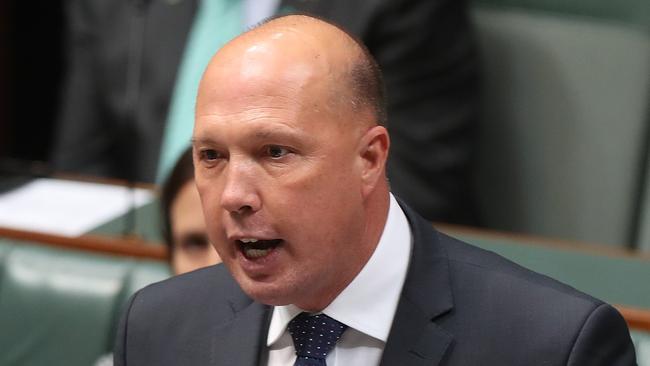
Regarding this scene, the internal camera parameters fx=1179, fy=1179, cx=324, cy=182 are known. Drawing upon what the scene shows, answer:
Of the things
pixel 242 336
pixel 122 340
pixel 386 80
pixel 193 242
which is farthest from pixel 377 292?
pixel 386 80

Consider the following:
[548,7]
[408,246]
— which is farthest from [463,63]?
[408,246]

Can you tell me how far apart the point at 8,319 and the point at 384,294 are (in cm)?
81

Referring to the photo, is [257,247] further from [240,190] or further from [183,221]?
[183,221]

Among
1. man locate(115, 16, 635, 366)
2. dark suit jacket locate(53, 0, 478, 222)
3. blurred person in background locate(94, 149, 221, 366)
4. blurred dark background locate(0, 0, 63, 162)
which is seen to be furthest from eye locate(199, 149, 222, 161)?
blurred dark background locate(0, 0, 63, 162)

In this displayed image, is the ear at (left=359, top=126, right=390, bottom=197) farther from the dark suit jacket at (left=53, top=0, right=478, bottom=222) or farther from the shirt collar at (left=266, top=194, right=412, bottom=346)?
the dark suit jacket at (left=53, top=0, right=478, bottom=222)

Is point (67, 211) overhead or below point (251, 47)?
below

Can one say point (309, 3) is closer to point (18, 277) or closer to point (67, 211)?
point (67, 211)

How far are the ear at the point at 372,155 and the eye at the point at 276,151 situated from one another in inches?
2.3

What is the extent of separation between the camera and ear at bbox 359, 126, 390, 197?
839mm

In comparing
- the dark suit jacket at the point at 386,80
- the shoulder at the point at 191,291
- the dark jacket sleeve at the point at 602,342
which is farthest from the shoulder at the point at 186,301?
the dark suit jacket at the point at 386,80

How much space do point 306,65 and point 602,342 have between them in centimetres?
30

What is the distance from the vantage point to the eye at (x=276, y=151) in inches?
32.0

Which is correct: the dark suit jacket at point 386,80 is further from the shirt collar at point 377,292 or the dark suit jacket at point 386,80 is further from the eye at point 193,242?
the shirt collar at point 377,292

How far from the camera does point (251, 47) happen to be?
32.4 inches
